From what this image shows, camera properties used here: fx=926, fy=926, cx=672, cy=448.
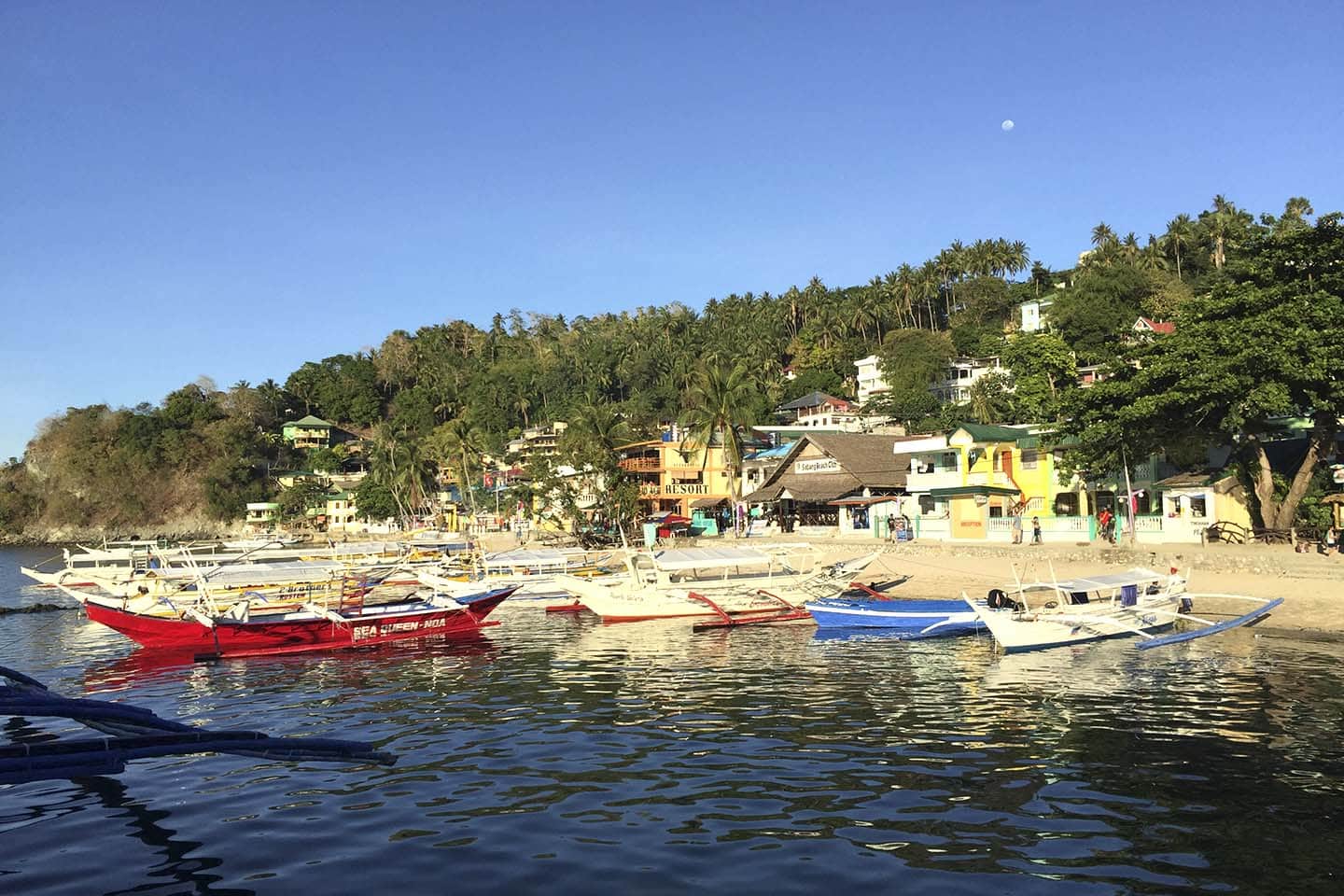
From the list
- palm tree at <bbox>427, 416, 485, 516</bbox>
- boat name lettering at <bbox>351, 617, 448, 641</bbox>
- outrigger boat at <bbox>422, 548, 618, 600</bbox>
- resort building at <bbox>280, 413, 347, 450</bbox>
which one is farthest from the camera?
resort building at <bbox>280, 413, 347, 450</bbox>

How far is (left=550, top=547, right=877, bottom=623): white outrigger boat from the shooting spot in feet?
113

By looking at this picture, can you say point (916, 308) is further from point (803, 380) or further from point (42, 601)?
point (42, 601)

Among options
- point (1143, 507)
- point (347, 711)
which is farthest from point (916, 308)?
point (347, 711)

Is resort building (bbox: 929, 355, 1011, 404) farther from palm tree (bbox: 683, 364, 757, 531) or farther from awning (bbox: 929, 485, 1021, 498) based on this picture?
awning (bbox: 929, 485, 1021, 498)

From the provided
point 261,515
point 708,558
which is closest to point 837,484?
point 708,558

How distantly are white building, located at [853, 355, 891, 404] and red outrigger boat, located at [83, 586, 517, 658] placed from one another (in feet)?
290

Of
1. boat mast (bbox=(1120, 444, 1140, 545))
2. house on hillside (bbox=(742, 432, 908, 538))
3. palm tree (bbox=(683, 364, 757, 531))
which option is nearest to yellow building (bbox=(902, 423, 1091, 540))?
boat mast (bbox=(1120, 444, 1140, 545))

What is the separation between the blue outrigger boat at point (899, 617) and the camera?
28953mm

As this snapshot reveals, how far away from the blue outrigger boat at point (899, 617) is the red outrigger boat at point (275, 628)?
13031mm

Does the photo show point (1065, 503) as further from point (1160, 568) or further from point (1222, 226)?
point (1222, 226)

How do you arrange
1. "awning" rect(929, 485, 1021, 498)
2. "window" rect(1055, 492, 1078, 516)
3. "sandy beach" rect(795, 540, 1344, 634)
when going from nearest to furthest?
1. "sandy beach" rect(795, 540, 1344, 634)
2. "awning" rect(929, 485, 1021, 498)
3. "window" rect(1055, 492, 1078, 516)

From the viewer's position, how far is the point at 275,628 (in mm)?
30078

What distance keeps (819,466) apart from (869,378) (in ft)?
193

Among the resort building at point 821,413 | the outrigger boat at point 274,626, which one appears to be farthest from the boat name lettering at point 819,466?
the outrigger boat at point 274,626
